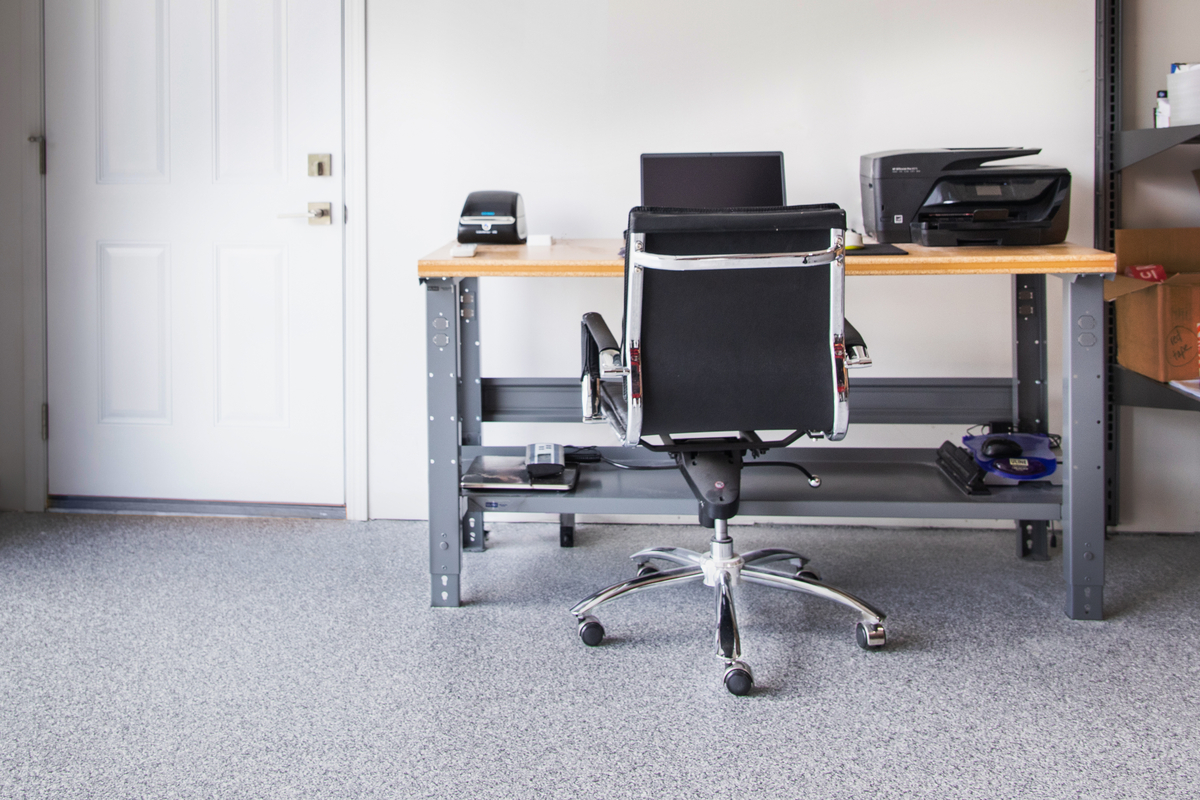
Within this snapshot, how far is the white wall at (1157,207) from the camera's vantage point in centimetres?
279

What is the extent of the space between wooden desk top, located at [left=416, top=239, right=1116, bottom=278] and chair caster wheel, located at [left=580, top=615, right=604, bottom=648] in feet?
2.59

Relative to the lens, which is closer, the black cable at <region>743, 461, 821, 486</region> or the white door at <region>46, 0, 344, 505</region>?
the black cable at <region>743, 461, 821, 486</region>

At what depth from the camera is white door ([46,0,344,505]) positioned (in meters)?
3.04

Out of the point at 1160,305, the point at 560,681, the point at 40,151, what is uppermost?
the point at 40,151

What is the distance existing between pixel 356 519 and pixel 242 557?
1.49 ft

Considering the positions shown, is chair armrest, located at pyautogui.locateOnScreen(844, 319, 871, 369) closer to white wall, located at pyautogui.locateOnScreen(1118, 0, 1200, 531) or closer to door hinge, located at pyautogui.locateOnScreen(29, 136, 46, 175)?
white wall, located at pyautogui.locateOnScreen(1118, 0, 1200, 531)

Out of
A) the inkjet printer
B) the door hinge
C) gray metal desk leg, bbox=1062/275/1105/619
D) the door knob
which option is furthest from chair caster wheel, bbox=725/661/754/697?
the door hinge

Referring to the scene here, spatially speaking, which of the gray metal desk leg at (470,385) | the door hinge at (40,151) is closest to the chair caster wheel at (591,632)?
the gray metal desk leg at (470,385)

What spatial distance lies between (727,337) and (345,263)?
1616 millimetres

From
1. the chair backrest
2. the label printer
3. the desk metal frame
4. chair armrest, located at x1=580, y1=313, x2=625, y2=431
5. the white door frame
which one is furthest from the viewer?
the white door frame

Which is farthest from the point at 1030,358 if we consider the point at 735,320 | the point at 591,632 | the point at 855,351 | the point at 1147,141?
the point at 591,632

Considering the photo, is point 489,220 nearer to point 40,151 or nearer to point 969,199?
point 969,199

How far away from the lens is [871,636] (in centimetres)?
210

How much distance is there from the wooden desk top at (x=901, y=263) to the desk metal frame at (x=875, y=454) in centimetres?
2
